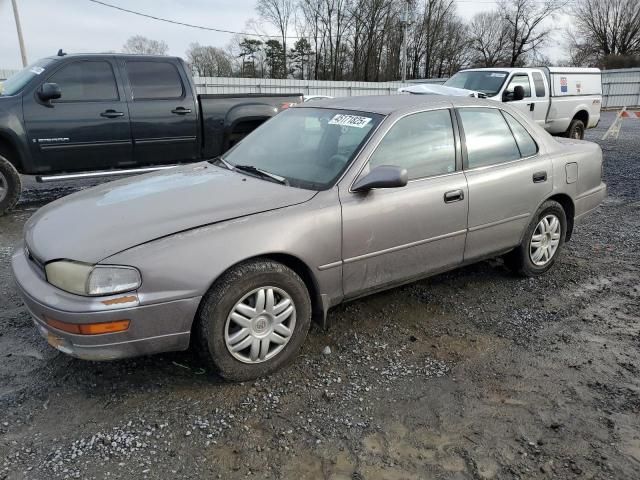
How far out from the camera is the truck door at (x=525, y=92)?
1131 cm

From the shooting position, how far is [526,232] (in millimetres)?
4316

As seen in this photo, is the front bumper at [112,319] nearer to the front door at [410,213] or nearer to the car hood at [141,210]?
the car hood at [141,210]

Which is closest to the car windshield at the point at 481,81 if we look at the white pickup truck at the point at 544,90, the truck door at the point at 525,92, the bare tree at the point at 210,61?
the white pickup truck at the point at 544,90

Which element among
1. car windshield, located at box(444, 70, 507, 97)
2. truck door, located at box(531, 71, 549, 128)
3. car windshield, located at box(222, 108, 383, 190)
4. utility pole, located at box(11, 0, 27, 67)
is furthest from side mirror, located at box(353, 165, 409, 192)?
utility pole, located at box(11, 0, 27, 67)

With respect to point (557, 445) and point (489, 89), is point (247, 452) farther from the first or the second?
point (489, 89)

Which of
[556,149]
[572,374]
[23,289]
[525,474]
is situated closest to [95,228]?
[23,289]

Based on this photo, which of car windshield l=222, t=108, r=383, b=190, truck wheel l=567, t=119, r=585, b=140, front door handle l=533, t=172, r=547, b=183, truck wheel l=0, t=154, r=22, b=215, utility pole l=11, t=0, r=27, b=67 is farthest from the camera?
utility pole l=11, t=0, r=27, b=67

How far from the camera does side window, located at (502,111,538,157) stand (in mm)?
4234

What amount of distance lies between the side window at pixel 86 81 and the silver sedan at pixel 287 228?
11.8 ft

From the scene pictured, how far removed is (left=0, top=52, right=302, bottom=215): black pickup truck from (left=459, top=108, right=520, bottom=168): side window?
4341 millimetres

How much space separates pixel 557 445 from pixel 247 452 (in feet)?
4.92

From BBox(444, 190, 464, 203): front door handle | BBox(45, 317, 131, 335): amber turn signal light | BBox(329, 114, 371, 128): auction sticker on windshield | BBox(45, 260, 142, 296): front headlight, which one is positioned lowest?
BBox(45, 317, 131, 335): amber turn signal light

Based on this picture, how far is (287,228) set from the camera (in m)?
2.92

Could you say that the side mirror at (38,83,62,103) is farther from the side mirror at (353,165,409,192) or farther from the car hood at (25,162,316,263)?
the side mirror at (353,165,409,192)
